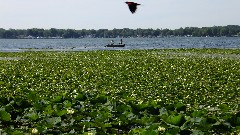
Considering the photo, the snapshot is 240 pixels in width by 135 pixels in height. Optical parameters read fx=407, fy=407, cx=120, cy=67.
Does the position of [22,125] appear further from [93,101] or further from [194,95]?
[194,95]

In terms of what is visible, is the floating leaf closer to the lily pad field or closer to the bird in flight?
the lily pad field

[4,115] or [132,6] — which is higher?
[132,6]

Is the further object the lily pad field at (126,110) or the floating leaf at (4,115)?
the floating leaf at (4,115)

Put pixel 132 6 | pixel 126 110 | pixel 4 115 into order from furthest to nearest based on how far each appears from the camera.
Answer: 1. pixel 126 110
2. pixel 132 6
3. pixel 4 115

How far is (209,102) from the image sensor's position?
9.49m

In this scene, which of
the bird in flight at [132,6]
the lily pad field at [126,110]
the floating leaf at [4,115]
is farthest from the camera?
the bird in flight at [132,6]

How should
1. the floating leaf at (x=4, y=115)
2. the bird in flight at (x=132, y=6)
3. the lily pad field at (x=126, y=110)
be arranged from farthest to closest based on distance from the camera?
the bird in flight at (x=132, y=6)
the floating leaf at (x=4, y=115)
the lily pad field at (x=126, y=110)

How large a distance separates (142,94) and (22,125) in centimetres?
510

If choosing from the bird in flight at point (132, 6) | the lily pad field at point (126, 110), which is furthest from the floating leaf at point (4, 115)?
the bird in flight at point (132, 6)

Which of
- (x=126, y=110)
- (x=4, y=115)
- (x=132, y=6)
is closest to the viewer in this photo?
(x=4, y=115)

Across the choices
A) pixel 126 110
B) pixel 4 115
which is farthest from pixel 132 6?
pixel 4 115

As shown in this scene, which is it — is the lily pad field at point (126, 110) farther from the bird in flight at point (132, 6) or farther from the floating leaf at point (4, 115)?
the bird in flight at point (132, 6)

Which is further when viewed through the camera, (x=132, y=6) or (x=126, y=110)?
(x=126, y=110)

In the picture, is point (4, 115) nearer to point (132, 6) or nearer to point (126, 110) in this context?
point (126, 110)
